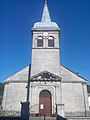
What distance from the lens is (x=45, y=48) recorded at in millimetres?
28562

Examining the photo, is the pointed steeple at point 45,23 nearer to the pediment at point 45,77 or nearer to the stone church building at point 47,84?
the stone church building at point 47,84

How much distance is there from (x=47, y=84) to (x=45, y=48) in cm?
587

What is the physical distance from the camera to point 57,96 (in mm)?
25109

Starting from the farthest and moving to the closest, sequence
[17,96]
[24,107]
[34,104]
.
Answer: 1. [17,96]
2. [34,104]
3. [24,107]

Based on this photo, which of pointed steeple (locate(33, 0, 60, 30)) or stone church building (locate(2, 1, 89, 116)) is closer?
stone church building (locate(2, 1, 89, 116))

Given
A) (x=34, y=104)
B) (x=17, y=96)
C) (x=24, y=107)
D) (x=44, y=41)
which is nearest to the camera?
(x=24, y=107)

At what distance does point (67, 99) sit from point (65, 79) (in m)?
2.96

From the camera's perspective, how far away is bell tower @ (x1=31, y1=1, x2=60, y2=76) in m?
27.4

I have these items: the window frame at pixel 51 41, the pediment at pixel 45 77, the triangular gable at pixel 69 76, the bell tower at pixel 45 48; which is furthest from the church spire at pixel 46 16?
the pediment at pixel 45 77

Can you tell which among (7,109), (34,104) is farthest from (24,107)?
(7,109)

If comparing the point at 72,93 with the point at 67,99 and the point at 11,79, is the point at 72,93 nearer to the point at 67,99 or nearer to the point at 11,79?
the point at 67,99

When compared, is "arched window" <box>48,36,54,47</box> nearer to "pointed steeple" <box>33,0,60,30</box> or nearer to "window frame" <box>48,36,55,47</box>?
"window frame" <box>48,36,55,47</box>

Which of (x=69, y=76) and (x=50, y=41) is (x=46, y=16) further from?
(x=69, y=76)

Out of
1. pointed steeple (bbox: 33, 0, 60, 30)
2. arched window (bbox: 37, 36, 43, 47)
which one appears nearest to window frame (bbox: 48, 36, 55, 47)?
arched window (bbox: 37, 36, 43, 47)
